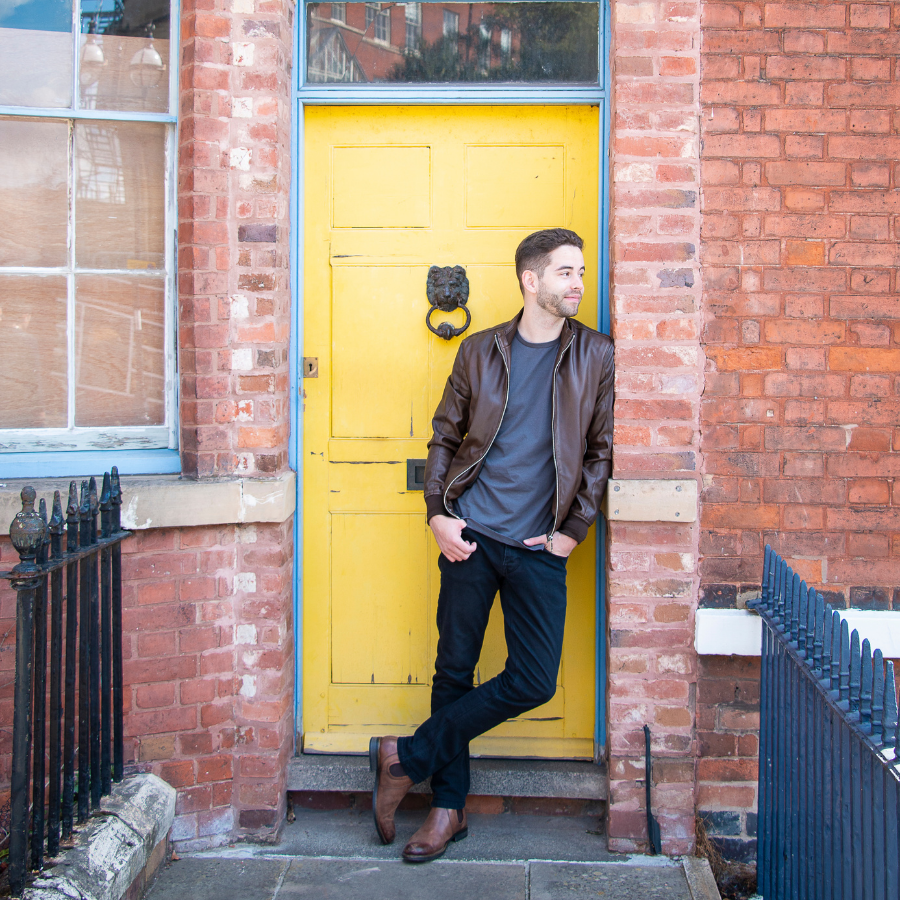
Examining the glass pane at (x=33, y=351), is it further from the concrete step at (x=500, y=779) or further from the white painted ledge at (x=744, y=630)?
the white painted ledge at (x=744, y=630)

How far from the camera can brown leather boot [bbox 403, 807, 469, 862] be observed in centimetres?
304

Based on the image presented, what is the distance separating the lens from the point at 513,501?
301 centimetres

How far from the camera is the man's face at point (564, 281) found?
2940 mm

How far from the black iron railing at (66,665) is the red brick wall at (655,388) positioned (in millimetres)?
1794

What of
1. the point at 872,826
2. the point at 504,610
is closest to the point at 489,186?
the point at 504,610

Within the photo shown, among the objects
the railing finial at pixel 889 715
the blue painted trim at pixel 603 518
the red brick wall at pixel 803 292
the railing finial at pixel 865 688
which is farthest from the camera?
the blue painted trim at pixel 603 518

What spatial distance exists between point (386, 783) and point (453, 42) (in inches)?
116

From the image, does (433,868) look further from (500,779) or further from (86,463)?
(86,463)

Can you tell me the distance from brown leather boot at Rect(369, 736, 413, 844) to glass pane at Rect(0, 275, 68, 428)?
1791 mm

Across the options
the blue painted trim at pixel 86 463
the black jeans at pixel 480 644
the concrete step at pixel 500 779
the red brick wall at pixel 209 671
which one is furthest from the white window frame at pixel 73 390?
the concrete step at pixel 500 779

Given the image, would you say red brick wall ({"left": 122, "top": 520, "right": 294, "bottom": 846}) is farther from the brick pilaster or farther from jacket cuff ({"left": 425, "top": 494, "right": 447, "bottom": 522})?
jacket cuff ({"left": 425, "top": 494, "right": 447, "bottom": 522})

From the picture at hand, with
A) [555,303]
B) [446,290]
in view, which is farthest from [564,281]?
[446,290]

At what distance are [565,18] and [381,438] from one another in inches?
73.5

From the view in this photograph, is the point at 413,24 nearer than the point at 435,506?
No
